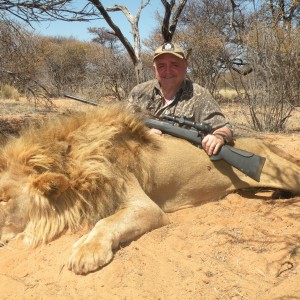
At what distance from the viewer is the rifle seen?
12.3 feet

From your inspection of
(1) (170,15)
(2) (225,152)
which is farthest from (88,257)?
(1) (170,15)

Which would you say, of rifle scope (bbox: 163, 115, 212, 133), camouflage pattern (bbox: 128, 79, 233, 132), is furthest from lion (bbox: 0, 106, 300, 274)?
camouflage pattern (bbox: 128, 79, 233, 132)

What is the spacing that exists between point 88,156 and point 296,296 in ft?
5.79

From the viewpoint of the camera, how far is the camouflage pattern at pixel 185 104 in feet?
14.2

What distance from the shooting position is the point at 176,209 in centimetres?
379

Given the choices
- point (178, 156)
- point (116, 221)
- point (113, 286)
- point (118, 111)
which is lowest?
point (113, 286)

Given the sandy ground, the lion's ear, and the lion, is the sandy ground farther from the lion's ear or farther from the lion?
the lion's ear

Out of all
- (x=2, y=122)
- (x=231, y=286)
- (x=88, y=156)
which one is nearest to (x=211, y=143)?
(x=88, y=156)

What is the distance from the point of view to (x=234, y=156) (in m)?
3.74

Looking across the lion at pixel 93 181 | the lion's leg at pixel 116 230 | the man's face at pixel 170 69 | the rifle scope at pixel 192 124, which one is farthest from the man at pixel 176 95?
the lion's leg at pixel 116 230

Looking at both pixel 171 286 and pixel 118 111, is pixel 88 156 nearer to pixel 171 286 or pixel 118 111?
pixel 118 111

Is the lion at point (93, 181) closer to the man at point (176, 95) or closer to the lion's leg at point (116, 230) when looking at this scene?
the lion's leg at point (116, 230)

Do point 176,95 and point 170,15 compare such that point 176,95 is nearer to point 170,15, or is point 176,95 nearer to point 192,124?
point 192,124

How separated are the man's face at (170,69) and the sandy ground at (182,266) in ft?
6.05
